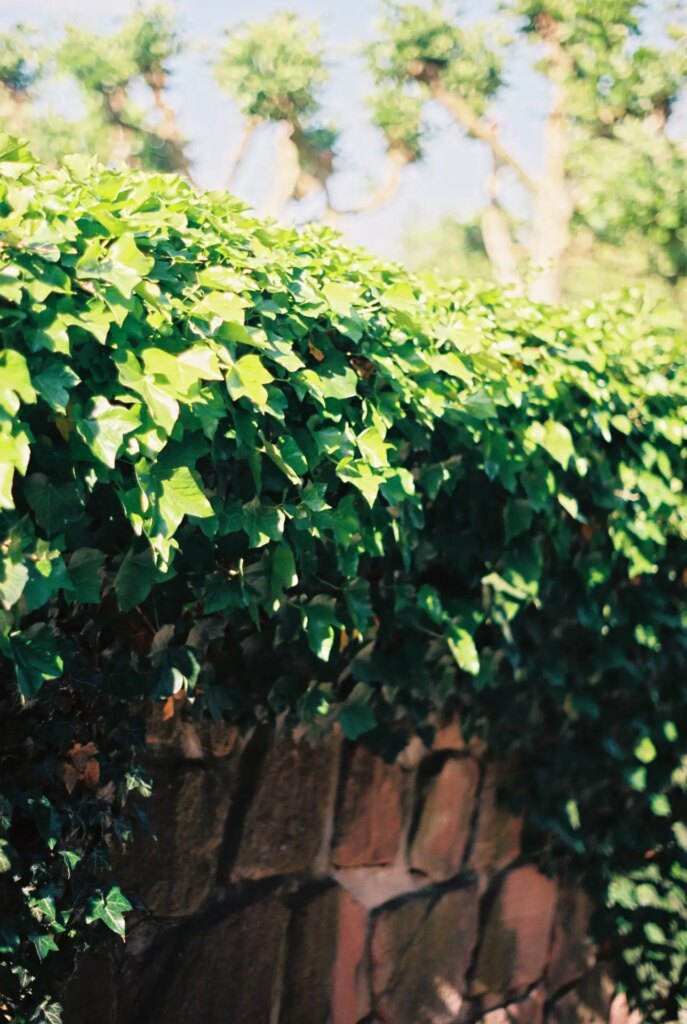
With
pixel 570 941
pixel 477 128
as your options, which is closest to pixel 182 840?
pixel 570 941

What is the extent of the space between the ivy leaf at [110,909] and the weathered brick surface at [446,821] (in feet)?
3.87

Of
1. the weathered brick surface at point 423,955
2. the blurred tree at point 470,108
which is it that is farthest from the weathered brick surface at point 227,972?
the blurred tree at point 470,108

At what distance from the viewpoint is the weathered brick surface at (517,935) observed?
3113mm

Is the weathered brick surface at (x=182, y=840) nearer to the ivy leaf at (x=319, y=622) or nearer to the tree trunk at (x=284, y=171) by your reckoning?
the ivy leaf at (x=319, y=622)

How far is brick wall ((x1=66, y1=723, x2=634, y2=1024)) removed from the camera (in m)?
2.29

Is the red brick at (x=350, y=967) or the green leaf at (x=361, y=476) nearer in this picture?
the green leaf at (x=361, y=476)

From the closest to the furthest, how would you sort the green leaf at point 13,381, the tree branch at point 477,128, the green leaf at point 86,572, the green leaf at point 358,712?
the green leaf at point 13,381, the green leaf at point 86,572, the green leaf at point 358,712, the tree branch at point 477,128

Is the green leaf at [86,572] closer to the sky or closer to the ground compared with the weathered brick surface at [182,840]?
closer to the sky

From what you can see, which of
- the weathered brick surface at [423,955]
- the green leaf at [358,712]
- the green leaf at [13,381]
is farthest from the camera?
the weathered brick surface at [423,955]

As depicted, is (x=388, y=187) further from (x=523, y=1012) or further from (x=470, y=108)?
(x=523, y=1012)

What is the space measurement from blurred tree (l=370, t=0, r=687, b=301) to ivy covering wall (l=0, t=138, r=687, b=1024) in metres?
10.9

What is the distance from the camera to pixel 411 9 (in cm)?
1795

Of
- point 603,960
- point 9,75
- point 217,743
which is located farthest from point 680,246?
point 9,75

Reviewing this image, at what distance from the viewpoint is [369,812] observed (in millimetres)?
2734
